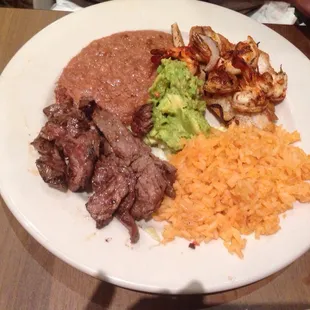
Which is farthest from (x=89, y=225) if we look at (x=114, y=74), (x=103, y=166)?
(x=114, y=74)

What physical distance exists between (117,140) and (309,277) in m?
1.10

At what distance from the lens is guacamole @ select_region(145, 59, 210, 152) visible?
7.45ft

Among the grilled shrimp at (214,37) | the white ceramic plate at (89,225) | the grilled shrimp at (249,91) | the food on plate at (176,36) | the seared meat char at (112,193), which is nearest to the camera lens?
the white ceramic plate at (89,225)

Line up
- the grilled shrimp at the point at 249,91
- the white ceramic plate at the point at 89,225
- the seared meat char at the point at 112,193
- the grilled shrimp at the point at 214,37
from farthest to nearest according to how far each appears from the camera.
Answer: the grilled shrimp at the point at 214,37
the grilled shrimp at the point at 249,91
the seared meat char at the point at 112,193
the white ceramic plate at the point at 89,225

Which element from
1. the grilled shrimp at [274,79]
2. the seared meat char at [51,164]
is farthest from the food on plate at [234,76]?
the seared meat char at [51,164]

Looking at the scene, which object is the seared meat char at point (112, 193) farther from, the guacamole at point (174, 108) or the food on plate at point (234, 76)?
the food on plate at point (234, 76)

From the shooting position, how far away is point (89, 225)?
6.02ft

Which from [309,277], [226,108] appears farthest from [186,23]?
[309,277]

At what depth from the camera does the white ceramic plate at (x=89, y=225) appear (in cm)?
171

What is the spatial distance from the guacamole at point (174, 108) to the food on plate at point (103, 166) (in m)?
0.23

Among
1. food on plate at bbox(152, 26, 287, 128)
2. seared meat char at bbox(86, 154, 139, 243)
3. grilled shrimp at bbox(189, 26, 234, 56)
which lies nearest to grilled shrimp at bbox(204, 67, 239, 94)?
food on plate at bbox(152, 26, 287, 128)

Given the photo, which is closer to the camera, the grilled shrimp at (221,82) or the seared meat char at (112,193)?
the seared meat char at (112,193)

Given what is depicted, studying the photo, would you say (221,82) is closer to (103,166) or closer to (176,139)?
(176,139)

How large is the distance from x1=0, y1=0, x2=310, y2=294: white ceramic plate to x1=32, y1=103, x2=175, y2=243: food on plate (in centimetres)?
7
